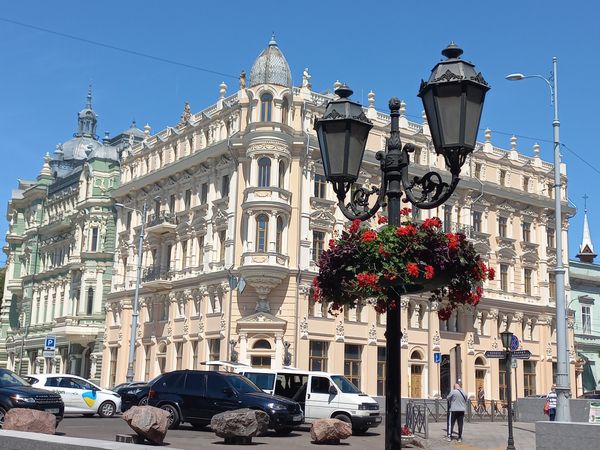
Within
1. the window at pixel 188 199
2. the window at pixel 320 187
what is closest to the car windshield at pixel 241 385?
the window at pixel 320 187

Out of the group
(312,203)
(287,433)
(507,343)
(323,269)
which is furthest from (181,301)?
(323,269)

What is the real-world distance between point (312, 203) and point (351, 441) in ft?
79.3

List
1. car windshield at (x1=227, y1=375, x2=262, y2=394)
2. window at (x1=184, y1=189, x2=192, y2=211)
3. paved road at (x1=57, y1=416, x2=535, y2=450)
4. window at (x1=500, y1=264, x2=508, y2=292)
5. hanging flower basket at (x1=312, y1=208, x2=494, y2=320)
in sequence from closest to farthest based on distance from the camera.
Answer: hanging flower basket at (x1=312, y1=208, x2=494, y2=320) → paved road at (x1=57, y1=416, x2=535, y2=450) → car windshield at (x1=227, y1=375, x2=262, y2=394) → window at (x1=184, y1=189, x2=192, y2=211) → window at (x1=500, y1=264, x2=508, y2=292)

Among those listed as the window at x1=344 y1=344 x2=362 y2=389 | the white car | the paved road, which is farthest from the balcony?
the paved road

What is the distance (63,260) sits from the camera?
6200 centimetres

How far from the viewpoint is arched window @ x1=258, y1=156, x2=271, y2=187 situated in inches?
1702

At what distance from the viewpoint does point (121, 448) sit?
253 inches

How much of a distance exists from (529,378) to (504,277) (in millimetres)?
6953

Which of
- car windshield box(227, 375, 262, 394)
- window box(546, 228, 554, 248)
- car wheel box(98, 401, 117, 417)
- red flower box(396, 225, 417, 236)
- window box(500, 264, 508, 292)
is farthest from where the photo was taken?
window box(546, 228, 554, 248)

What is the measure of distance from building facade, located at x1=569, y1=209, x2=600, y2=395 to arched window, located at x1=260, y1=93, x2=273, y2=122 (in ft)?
95.2

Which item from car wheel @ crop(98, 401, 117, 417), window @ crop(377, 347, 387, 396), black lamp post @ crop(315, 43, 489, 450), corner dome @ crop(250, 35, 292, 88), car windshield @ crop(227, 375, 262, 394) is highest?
corner dome @ crop(250, 35, 292, 88)

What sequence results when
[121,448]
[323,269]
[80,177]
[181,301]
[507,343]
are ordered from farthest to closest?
[80,177] < [181,301] < [507,343] < [323,269] < [121,448]

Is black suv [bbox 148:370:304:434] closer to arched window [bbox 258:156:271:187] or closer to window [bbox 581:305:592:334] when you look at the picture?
arched window [bbox 258:156:271:187]

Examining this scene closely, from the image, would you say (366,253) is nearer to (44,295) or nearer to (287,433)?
(287,433)
